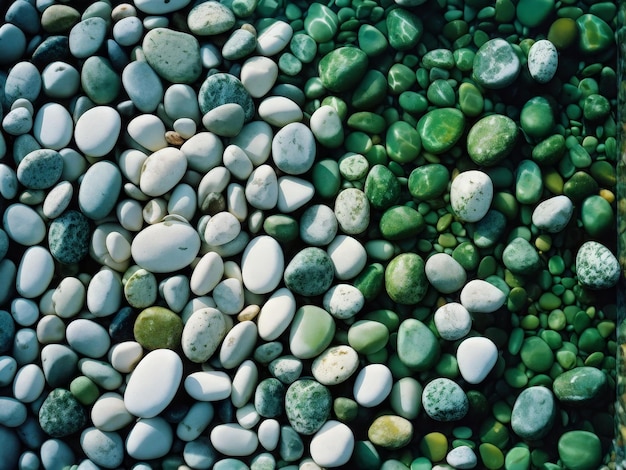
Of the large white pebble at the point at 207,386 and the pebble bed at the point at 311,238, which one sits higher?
the pebble bed at the point at 311,238

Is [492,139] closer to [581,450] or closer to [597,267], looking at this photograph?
[597,267]

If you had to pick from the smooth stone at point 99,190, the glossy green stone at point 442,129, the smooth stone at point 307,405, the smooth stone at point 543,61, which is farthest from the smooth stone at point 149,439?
the smooth stone at point 543,61

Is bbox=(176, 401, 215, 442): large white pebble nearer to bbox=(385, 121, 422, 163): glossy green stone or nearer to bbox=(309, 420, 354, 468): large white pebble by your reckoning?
bbox=(309, 420, 354, 468): large white pebble

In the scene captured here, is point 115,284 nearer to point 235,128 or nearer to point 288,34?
point 235,128

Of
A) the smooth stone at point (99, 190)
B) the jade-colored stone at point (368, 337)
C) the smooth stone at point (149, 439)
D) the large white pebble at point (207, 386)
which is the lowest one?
the smooth stone at point (149, 439)

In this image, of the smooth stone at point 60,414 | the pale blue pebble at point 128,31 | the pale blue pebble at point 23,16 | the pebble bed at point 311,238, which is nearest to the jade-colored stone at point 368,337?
the pebble bed at point 311,238

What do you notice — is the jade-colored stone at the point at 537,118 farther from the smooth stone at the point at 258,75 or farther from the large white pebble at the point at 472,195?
the smooth stone at the point at 258,75
